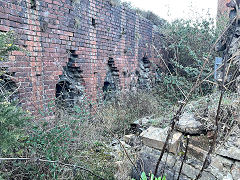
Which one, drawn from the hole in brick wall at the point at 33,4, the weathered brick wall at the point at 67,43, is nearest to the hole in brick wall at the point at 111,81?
the weathered brick wall at the point at 67,43

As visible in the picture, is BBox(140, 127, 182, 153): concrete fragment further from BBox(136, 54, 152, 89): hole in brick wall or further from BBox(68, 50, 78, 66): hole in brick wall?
BBox(136, 54, 152, 89): hole in brick wall

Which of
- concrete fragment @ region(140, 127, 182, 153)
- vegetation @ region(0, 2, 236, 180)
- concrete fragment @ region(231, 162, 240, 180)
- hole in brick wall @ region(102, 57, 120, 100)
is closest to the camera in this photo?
vegetation @ region(0, 2, 236, 180)

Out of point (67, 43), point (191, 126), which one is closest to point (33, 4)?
point (67, 43)

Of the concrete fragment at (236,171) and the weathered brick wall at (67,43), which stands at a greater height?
the weathered brick wall at (67,43)

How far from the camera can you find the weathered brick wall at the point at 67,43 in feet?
11.1

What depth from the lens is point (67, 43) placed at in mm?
4348

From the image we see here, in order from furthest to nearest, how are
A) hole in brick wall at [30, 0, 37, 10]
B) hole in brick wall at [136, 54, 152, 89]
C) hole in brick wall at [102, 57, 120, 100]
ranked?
hole in brick wall at [136, 54, 152, 89]
hole in brick wall at [102, 57, 120, 100]
hole in brick wall at [30, 0, 37, 10]

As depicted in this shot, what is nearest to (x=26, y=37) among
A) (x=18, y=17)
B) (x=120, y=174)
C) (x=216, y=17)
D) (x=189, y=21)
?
(x=18, y=17)

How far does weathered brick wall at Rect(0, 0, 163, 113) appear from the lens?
3.39 metres

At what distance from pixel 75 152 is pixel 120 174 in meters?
0.71

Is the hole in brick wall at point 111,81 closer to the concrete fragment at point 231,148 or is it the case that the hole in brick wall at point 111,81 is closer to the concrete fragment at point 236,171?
the concrete fragment at point 231,148

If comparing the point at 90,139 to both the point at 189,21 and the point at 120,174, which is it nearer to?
the point at 120,174

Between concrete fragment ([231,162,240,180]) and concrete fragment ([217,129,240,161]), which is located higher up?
concrete fragment ([217,129,240,161])

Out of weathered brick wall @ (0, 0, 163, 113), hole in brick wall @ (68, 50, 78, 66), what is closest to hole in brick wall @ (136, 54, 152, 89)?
weathered brick wall @ (0, 0, 163, 113)
